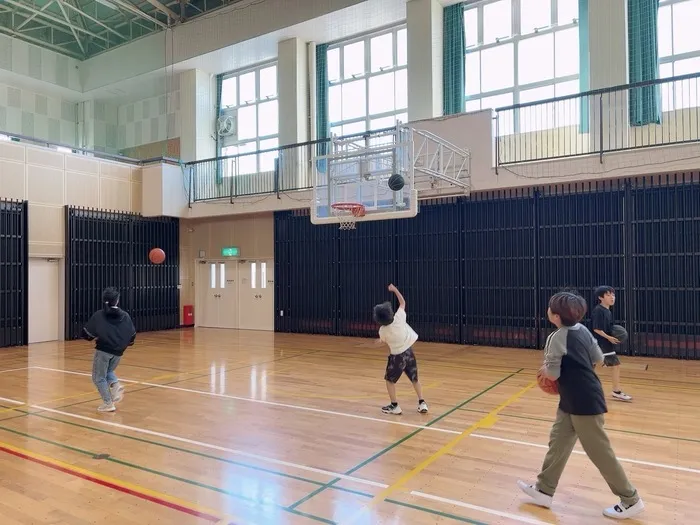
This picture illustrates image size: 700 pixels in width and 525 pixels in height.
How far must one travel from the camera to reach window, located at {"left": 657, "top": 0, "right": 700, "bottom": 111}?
10.7 metres

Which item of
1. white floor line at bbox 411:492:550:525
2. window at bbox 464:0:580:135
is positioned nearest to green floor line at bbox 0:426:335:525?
white floor line at bbox 411:492:550:525

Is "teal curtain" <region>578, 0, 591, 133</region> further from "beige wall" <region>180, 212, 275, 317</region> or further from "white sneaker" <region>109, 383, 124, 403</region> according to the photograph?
"white sneaker" <region>109, 383, 124, 403</region>

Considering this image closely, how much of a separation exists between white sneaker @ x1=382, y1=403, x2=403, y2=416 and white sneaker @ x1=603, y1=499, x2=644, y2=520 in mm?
2696

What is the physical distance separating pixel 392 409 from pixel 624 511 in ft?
9.29

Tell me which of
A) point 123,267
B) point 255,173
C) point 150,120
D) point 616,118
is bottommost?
point 123,267

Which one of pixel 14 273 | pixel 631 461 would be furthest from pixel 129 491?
pixel 14 273

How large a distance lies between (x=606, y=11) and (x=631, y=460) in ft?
32.7

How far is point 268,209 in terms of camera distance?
532 inches

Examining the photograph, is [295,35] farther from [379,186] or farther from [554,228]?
[554,228]

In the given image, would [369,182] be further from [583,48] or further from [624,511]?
[624,511]

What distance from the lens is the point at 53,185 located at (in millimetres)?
12602

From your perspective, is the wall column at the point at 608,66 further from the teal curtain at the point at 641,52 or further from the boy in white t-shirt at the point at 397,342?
the boy in white t-shirt at the point at 397,342

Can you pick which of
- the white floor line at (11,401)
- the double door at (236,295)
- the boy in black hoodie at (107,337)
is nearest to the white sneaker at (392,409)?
the boy in black hoodie at (107,337)

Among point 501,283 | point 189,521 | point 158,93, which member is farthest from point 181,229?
point 189,521
